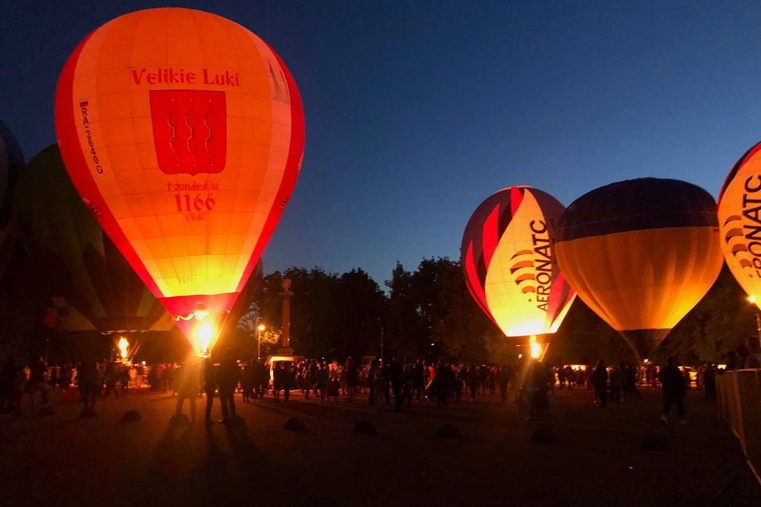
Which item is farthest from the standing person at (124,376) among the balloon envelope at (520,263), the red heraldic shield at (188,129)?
the balloon envelope at (520,263)

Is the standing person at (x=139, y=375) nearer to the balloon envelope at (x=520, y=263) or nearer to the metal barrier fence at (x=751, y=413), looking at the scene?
the balloon envelope at (x=520, y=263)

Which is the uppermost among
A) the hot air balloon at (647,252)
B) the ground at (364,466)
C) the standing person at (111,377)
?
the hot air balloon at (647,252)

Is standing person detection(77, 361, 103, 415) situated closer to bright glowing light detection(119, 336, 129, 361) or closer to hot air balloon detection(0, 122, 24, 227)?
hot air balloon detection(0, 122, 24, 227)

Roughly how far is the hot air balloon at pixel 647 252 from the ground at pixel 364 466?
801 centimetres

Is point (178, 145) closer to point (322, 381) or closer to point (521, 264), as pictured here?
point (322, 381)

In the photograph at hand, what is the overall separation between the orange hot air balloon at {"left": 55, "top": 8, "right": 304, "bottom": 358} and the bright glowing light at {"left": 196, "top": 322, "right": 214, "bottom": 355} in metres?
0.03

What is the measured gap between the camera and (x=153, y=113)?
69.5 feet

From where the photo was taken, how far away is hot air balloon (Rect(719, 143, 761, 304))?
23594 millimetres

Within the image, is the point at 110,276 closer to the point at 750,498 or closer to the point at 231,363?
the point at 231,363

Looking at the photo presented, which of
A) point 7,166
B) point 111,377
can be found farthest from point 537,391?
point 7,166

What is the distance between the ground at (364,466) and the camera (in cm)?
846

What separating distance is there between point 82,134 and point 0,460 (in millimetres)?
12499

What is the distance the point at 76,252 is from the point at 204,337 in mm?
14365

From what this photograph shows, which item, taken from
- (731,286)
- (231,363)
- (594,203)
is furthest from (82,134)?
(731,286)
